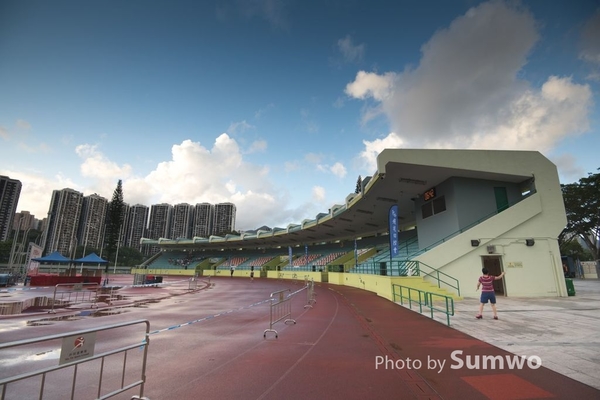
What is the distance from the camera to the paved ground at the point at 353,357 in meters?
4.27

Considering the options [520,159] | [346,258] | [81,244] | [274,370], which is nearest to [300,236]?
[346,258]

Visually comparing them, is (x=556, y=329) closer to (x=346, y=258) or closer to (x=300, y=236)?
(x=346, y=258)

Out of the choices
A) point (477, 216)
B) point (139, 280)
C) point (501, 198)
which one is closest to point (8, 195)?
point (139, 280)

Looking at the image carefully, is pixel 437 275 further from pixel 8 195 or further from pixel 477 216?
pixel 8 195

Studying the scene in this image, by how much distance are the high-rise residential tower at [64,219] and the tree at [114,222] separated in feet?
62.2

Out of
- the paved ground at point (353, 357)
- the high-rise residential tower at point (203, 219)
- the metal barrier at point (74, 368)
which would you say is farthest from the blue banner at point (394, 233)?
the high-rise residential tower at point (203, 219)

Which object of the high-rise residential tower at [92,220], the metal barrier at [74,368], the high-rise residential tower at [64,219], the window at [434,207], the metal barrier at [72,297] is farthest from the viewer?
the high-rise residential tower at [92,220]

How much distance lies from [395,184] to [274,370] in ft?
56.4

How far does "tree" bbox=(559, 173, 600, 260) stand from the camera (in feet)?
112

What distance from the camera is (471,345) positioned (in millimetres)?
6633

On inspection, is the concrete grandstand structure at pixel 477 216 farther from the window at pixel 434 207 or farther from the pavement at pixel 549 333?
the pavement at pixel 549 333

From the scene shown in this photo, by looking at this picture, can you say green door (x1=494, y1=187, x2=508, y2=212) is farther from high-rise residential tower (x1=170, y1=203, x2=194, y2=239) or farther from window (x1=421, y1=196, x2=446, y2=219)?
high-rise residential tower (x1=170, y1=203, x2=194, y2=239)

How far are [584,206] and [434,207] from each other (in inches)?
1130

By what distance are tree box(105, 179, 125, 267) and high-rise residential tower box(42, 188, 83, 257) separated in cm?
1897
